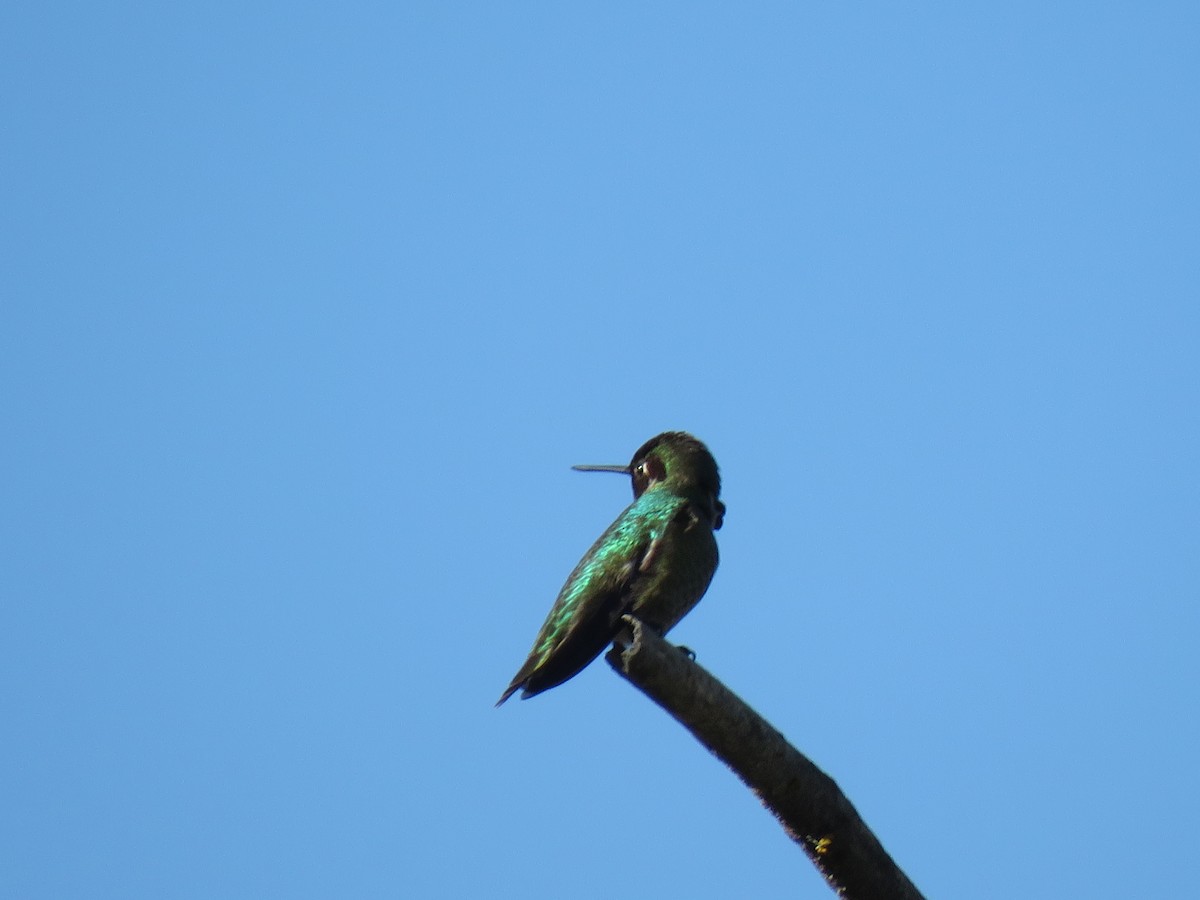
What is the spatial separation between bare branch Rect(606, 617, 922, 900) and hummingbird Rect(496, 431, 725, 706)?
5.95 feet

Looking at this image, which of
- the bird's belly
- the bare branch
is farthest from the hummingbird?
the bare branch

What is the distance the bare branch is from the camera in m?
3.58

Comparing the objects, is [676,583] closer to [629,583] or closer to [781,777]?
[629,583]

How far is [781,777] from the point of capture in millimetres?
3654

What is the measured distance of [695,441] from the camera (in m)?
6.58

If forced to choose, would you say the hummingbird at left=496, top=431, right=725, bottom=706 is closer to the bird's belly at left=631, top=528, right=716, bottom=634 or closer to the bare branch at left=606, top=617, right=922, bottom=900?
the bird's belly at left=631, top=528, right=716, bottom=634

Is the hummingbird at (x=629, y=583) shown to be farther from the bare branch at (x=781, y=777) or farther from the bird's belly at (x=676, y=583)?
the bare branch at (x=781, y=777)

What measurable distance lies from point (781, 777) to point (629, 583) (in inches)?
84.1

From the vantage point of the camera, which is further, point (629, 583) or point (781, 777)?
point (629, 583)

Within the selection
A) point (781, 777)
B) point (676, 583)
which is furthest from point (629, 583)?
point (781, 777)

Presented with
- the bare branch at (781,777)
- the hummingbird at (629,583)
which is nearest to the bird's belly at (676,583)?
the hummingbird at (629,583)

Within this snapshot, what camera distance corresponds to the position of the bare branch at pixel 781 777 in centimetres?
358

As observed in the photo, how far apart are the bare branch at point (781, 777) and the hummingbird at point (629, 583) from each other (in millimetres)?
1814

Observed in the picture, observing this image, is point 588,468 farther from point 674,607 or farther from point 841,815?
point 841,815
